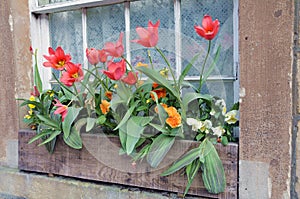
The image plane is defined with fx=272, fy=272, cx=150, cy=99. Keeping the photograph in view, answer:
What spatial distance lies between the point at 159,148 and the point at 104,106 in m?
0.27

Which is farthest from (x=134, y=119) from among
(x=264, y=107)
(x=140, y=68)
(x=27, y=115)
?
(x=27, y=115)

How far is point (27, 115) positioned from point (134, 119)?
0.62m

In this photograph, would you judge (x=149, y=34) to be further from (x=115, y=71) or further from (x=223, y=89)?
(x=223, y=89)

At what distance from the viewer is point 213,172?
974 millimetres

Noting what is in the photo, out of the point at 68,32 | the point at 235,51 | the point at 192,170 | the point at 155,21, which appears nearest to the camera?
the point at 192,170

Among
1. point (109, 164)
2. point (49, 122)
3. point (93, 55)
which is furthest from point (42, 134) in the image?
point (93, 55)

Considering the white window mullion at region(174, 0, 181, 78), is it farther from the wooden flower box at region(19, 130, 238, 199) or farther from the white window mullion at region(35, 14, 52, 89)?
the white window mullion at region(35, 14, 52, 89)

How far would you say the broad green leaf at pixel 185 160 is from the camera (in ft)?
3.20

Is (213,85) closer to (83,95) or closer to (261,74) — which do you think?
(261,74)

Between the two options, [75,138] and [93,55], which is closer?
[93,55]

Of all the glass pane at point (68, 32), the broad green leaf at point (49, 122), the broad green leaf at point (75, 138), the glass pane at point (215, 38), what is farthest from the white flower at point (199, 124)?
the glass pane at point (68, 32)

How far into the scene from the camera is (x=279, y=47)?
3.00ft

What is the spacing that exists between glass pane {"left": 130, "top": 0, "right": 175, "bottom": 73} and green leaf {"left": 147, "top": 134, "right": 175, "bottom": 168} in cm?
36

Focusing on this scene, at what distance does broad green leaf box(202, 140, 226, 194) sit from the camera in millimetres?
968
